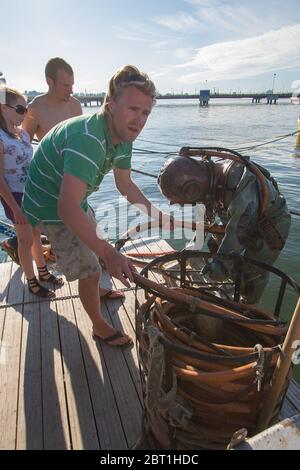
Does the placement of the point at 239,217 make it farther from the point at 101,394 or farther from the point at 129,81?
the point at 101,394

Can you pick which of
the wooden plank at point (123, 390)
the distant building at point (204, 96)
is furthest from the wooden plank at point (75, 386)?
the distant building at point (204, 96)

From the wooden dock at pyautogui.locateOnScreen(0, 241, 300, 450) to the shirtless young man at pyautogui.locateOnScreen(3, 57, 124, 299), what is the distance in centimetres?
61

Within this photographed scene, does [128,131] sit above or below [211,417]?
above

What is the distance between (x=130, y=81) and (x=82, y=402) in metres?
2.13

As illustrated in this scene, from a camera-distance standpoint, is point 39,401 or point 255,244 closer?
point 39,401

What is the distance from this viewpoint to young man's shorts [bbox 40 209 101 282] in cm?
247

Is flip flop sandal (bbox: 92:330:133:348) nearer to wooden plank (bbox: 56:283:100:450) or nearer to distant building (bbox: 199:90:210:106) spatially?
wooden plank (bbox: 56:283:100:450)

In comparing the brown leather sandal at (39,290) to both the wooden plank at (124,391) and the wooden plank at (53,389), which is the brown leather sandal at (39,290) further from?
the wooden plank at (124,391)

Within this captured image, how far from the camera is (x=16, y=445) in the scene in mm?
2049

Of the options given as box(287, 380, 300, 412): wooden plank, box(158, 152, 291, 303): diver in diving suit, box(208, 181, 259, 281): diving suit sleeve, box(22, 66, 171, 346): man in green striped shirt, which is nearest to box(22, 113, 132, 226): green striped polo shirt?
box(22, 66, 171, 346): man in green striped shirt

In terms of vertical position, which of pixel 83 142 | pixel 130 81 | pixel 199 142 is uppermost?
pixel 130 81

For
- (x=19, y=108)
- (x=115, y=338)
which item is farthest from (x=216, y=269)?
(x=19, y=108)
